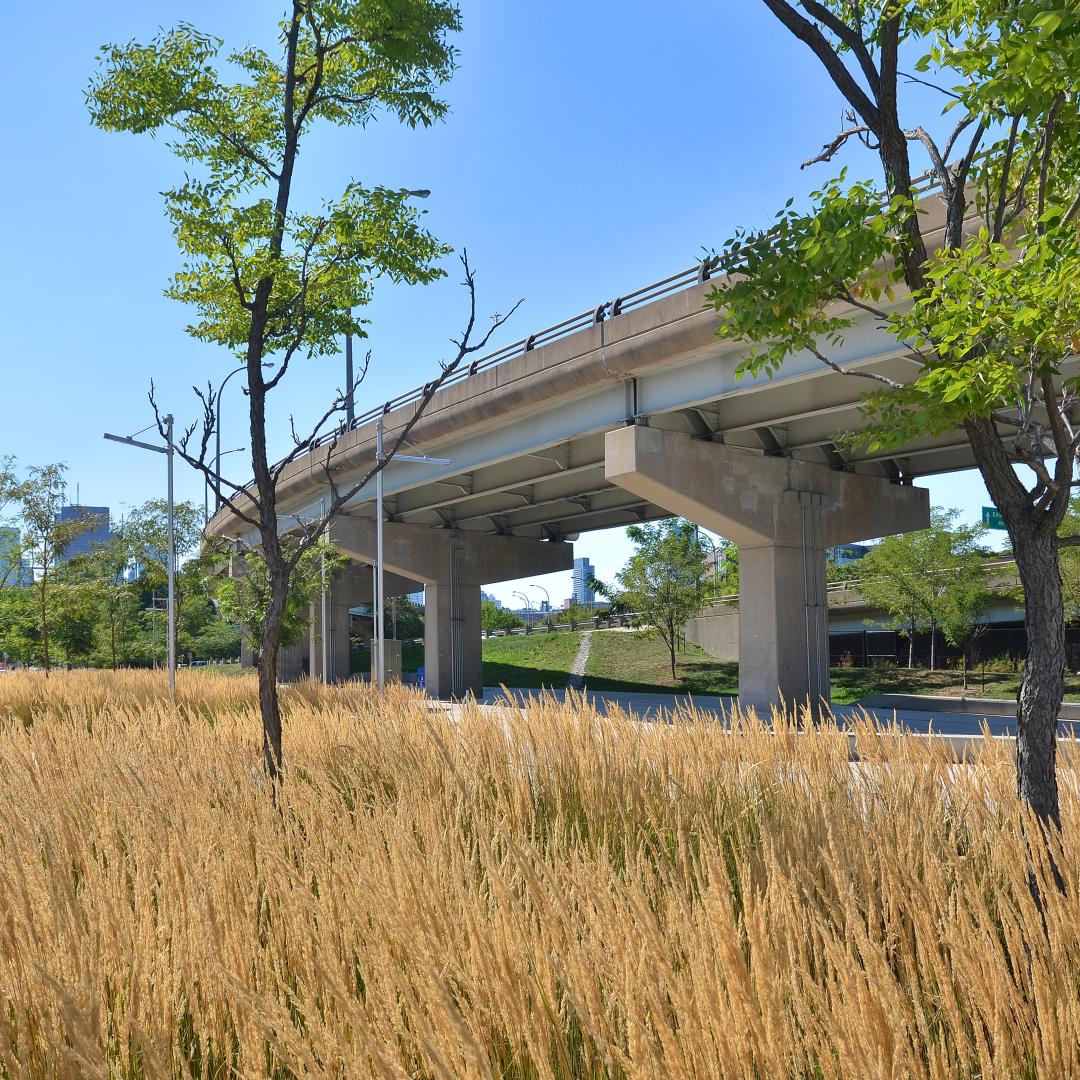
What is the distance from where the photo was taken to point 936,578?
33719 mm

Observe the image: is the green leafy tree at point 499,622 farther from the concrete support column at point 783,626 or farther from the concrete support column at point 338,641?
the concrete support column at point 783,626

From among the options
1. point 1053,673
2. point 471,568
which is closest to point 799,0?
point 1053,673

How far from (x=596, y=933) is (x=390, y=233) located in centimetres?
715

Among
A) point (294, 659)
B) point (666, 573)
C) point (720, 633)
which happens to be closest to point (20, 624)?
point (294, 659)

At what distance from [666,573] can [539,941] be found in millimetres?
36356

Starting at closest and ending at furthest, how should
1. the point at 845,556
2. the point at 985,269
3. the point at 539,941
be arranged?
the point at 539,941
the point at 985,269
the point at 845,556

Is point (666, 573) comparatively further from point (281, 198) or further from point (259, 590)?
point (281, 198)

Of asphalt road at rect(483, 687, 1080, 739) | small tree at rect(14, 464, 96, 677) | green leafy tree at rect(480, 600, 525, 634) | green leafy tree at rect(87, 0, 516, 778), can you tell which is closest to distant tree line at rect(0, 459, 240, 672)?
small tree at rect(14, 464, 96, 677)

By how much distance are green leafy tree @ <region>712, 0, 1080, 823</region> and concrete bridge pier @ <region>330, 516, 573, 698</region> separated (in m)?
29.9

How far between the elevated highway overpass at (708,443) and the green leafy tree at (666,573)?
383 inches

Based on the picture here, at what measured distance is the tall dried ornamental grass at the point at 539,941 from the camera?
79.0 inches

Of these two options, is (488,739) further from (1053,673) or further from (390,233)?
(390,233)

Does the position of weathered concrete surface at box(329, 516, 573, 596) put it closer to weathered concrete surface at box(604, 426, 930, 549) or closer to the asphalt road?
the asphalt road

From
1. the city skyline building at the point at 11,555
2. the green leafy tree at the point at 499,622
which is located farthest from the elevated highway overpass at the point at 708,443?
the green leafy tree at the point at 499,622
